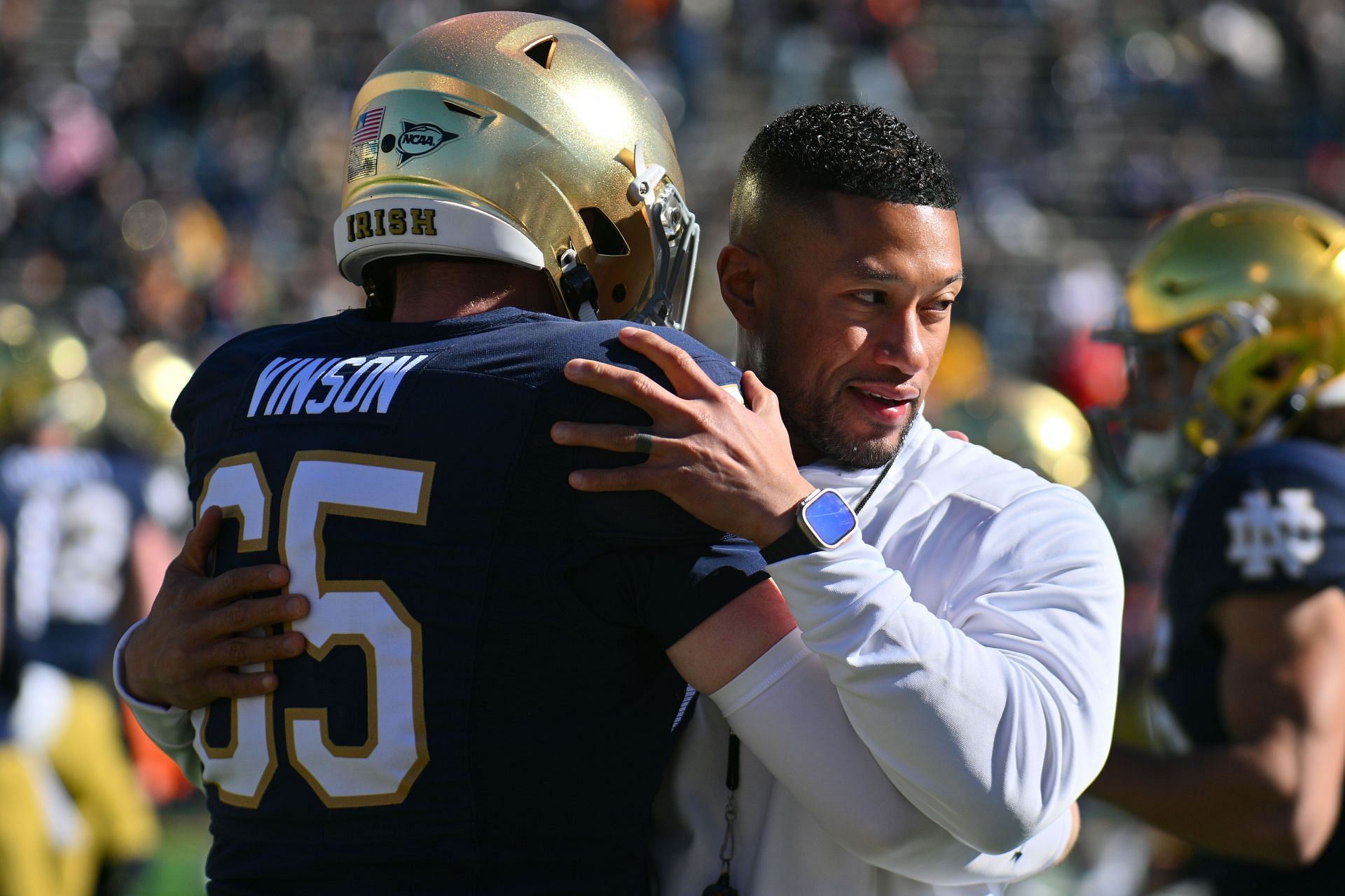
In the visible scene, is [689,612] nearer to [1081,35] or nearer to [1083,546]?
[1083,546]

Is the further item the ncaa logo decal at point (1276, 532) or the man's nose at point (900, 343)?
the ncaa logo decal at point (1276, 532)

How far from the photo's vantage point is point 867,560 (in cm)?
198

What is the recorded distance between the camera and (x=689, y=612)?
1.95 metres

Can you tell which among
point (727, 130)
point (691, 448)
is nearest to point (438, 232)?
point (691, 448)

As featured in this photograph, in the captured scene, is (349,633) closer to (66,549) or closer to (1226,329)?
(1226,329)

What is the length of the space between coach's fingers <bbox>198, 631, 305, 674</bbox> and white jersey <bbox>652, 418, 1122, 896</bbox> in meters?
0.59

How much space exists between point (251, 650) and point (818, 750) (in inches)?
31.8

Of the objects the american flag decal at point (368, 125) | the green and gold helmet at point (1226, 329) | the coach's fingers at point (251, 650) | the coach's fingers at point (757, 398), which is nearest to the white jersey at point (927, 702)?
the coach's fingers at point (757, 398)

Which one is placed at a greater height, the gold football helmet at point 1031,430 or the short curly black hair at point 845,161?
the short curly black hair at point 845,161

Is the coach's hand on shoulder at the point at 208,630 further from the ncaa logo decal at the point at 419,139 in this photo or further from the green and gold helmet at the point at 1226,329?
the green and gold helmet at the point at 1226,329

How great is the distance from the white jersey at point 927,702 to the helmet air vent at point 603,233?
49 cm

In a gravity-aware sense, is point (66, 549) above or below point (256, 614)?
below

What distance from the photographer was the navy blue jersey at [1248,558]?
3.23 meters

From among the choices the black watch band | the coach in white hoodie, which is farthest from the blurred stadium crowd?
the black watch band
